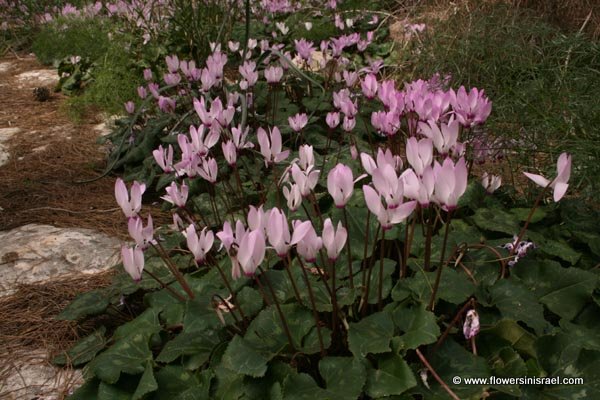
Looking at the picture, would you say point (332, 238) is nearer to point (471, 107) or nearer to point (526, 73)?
point (471, 107)

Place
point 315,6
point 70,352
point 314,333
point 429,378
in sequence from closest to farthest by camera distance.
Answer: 1. point 429,378
2. point 314,333
3. point 70,352
4. point 315,6

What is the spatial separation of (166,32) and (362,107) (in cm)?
216

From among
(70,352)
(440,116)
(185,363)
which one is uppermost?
(440,116)

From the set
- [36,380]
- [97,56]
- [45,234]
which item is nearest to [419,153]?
[36,380]

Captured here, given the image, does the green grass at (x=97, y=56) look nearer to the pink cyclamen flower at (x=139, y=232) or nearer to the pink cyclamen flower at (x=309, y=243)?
the pink cyclamen flower at (x=139, y=232)

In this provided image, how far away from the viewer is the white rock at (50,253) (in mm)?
2342

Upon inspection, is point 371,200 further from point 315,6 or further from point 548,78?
point 315,6

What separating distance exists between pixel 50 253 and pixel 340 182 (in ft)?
5.39

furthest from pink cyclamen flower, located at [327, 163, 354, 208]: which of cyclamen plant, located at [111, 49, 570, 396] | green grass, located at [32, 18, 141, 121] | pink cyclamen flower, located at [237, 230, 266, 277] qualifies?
green grass, located at [32, 18, 141, 121]

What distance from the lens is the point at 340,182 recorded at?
133 cm

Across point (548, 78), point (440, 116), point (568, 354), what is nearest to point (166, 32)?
point (548, 78)

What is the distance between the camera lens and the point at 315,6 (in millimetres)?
7090

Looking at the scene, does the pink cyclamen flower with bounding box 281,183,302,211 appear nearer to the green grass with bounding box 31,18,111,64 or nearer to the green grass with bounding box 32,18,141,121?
the green grass with bounding box 32,18,141,121

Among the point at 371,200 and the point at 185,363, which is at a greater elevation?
the point at 371,200
